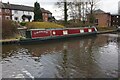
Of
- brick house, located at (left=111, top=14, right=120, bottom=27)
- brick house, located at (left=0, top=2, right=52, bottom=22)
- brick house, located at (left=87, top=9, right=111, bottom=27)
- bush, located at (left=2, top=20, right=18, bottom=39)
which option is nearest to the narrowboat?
bush, located at (left=2, top=20, right=18, bottom=39)

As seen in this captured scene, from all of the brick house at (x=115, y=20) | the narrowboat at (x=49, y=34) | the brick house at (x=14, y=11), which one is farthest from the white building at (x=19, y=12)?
the brick house at (x=115, y=20)

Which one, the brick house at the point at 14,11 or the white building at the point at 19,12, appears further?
the white building at the point at 19,12

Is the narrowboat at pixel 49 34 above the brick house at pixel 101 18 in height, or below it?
below

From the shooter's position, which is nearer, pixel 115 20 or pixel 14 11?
pixel 14 11

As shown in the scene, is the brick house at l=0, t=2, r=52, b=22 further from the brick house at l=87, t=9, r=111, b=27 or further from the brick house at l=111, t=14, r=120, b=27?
the brick house at l=111, t=14, r=120, b=27

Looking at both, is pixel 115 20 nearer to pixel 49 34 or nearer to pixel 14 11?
pixel 14 11

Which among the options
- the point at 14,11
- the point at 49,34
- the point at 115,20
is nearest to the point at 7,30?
the point at 49,34

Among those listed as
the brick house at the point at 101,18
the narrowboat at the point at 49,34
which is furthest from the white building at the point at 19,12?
the narrowboat at the point at 49,34

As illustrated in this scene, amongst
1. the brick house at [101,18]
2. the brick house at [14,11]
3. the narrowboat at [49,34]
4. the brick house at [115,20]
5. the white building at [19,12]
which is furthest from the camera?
the brick house at [115,20]

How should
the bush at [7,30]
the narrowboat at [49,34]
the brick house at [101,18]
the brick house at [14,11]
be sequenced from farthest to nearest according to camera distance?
the brick house at [101,18], the brick house at [14,11], the bush at [7,30], the narrowboat at [49,34]

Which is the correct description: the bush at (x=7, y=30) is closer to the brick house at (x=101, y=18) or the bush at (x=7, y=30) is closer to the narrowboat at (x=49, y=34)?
the narrowboat at (x=49, y=34)

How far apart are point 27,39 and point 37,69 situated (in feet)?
51.9

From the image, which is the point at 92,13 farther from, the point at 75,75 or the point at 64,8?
the point at 75,75

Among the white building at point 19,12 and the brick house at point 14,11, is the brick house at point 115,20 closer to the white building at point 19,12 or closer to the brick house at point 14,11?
the brick house at point 14,11
